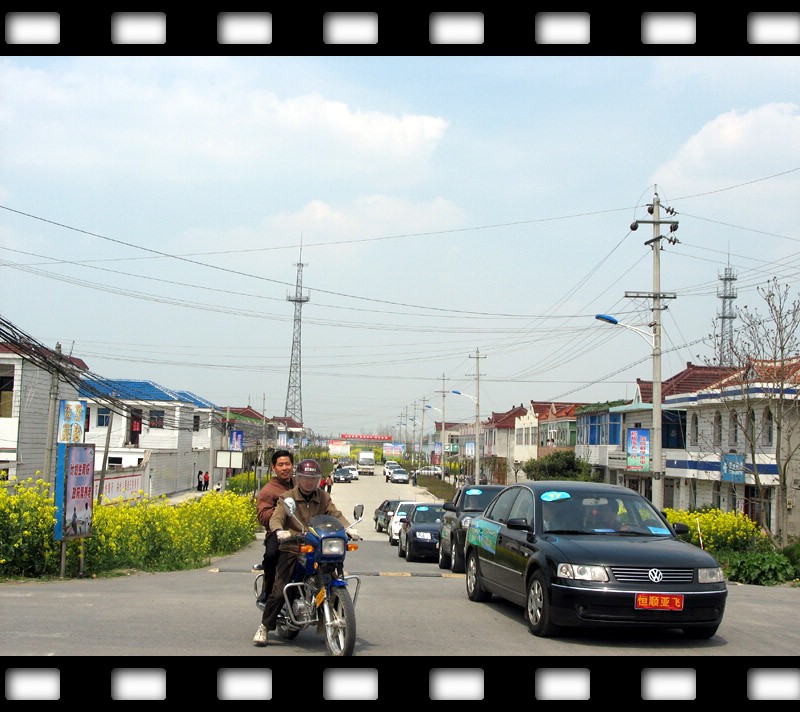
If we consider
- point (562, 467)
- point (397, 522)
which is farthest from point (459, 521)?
point (562, 467)

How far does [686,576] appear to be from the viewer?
8.92m

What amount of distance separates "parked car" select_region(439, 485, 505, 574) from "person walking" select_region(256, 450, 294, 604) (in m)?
9.72

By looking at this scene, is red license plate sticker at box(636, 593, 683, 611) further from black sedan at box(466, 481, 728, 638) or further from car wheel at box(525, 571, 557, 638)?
car wheel at box(525, 571, 557, 638)

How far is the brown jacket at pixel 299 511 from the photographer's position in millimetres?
8406

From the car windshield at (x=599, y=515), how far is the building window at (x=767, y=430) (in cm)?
2641

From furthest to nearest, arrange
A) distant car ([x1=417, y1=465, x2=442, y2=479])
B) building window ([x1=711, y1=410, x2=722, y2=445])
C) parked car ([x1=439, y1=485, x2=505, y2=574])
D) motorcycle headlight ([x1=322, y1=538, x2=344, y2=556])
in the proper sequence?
1. distant car ([x1=417, y1=465, x2=442, y2=479])
2. building window ([x1=711, y1=410, x2=722, y2=445])
3. parked car ([x1=439, y1=485, x2=505, y2=574])
4. motorcycle headlight ([x1=322, y1=538, x2=344, y2=556])

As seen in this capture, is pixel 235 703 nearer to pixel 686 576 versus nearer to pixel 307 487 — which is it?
pixel 307 487

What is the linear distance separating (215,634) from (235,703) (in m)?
3.23

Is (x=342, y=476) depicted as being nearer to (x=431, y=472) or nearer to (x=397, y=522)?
(x=431, y=472)

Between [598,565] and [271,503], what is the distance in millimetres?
3077

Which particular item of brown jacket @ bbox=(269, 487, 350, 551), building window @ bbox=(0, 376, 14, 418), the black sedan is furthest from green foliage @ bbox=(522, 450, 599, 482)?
brown jacket @ bbox=(269, 487, 350, 551)

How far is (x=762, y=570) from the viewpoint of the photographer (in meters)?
18.2

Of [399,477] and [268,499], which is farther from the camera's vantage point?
[399,477]

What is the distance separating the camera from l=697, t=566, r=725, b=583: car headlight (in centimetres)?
897
